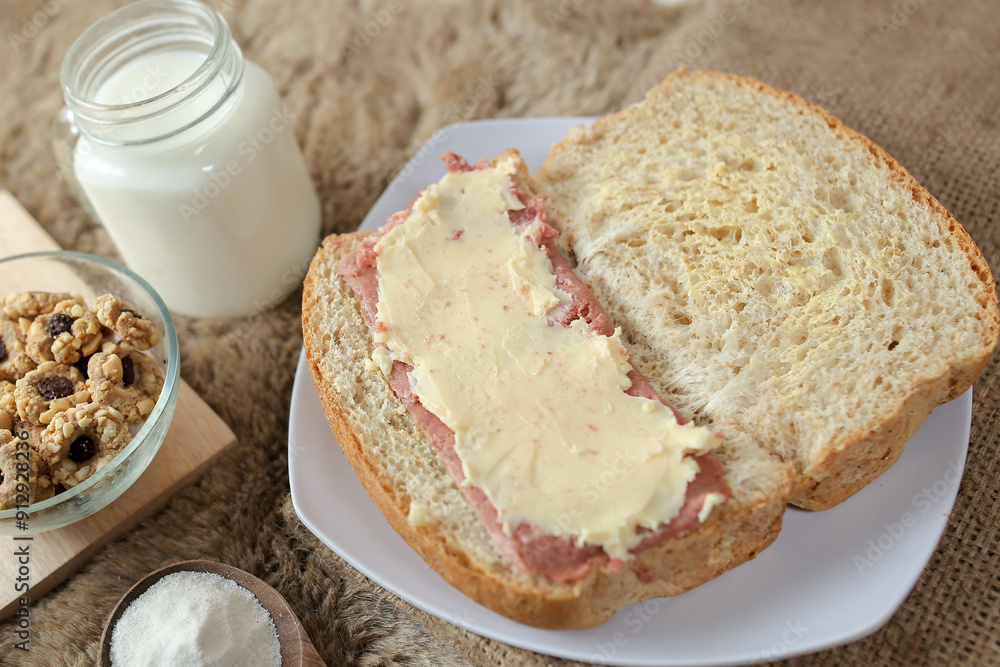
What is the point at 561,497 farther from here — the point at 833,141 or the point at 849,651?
the point at 833,141

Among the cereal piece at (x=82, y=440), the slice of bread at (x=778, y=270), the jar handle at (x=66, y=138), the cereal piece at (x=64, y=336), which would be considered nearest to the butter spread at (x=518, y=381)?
the slice of bread at (x=778, y=270)

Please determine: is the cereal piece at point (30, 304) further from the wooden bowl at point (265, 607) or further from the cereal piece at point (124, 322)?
the wooden bowl at point (265, 607)

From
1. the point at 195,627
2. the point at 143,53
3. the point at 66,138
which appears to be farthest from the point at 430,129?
the point at 195,627

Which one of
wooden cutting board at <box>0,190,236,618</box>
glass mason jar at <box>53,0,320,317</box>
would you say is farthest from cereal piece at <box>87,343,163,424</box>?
glass mason jar at <box>53,0,320,317</box>

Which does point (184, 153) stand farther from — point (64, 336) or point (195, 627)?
point (195, 627)

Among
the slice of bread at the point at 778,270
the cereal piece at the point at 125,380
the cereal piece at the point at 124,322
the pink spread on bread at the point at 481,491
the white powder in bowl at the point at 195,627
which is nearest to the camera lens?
the pink spread on bread at the point at 481,491

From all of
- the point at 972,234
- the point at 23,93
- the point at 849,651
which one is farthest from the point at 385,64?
the point at 849,651

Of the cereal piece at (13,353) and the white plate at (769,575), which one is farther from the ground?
the white plate at (769,575)
